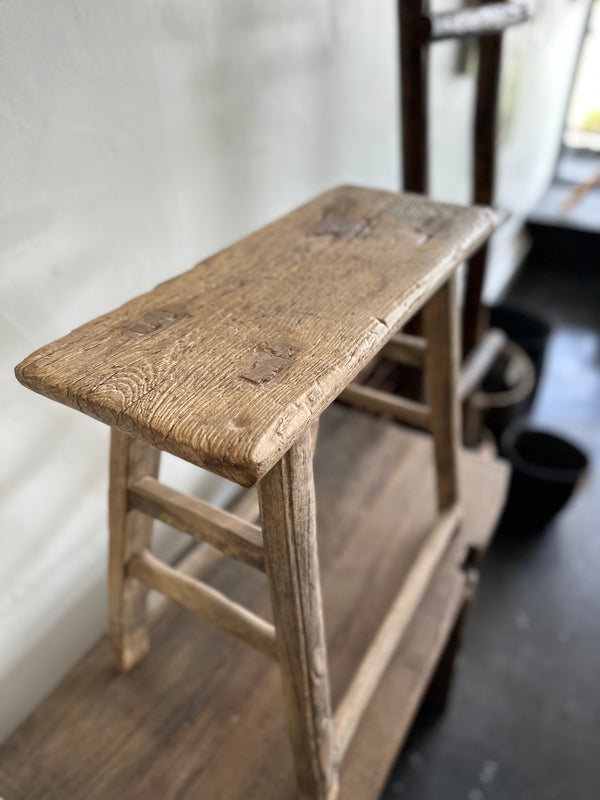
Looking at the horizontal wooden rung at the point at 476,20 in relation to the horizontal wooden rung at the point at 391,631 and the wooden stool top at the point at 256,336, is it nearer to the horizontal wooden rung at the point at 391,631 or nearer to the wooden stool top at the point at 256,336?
the wooden stool top at the point at 256,336

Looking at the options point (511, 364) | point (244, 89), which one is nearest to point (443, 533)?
point (244, 89)

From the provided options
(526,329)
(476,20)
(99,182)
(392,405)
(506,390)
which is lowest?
(506,390)

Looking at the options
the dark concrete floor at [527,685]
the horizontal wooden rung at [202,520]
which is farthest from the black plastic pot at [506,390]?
the horizontal wooden rung at [202,520]

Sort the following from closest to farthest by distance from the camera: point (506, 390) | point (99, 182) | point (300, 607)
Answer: point (300, 607) → point (99, 182) → point (506, 390)

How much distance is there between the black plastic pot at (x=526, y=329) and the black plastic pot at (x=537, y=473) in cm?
33

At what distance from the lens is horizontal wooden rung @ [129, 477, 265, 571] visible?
69 cm

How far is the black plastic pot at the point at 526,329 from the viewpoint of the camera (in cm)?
253

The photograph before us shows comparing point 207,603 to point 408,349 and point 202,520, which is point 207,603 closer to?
point 202,520

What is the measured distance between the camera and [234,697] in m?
0.96

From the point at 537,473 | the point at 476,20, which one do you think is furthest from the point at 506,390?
the point at 476,20

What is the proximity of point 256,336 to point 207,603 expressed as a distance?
41 centimetres

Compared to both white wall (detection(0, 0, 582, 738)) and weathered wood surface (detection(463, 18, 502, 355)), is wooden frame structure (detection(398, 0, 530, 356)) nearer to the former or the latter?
weathered wood surface (detection(463, 18, 502, 355))

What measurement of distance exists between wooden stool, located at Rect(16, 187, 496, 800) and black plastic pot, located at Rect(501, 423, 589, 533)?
1190 millimetres

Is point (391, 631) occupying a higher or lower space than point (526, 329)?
higher
